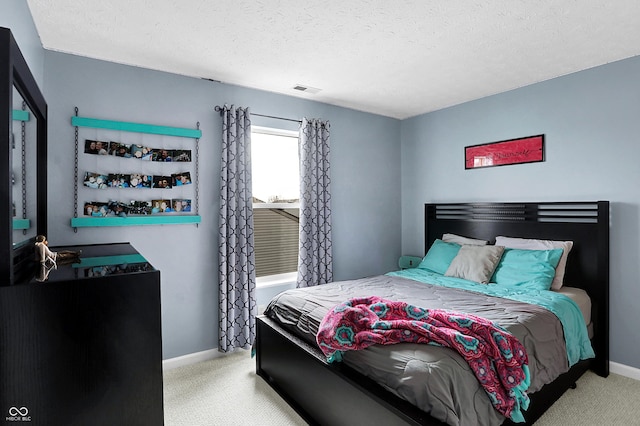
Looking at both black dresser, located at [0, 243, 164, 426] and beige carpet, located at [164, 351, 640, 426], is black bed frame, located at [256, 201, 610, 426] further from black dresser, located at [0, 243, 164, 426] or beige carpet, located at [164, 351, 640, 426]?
black dresser, located at [0, 243, 164, 426]

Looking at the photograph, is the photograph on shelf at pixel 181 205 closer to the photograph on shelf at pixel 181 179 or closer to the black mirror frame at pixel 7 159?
the photograph on shelf at pixel 181 179

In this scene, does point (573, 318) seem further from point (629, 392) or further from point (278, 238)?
point (278, 238)

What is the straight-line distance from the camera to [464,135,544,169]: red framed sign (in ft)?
11.1

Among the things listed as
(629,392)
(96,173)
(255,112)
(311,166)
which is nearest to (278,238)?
(311,166)

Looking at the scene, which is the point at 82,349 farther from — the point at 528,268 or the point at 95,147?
the point at 528,268

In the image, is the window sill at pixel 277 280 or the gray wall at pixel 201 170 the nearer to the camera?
the gray wall at pixel 201 170

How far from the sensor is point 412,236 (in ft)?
15.1

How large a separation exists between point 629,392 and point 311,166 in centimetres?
325

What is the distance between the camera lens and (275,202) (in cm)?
380

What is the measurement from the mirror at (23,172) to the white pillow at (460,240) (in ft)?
12.0

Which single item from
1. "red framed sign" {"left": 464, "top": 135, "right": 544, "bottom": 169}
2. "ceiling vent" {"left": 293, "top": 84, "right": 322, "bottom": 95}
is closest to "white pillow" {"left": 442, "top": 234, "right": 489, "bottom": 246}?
"red framed sign" {"left": 464, "top": 135, "right": 544, "bottom": 169}

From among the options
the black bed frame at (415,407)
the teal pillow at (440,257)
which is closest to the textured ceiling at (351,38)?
the black bed frame at (415,407)

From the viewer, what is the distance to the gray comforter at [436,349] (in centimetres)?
162

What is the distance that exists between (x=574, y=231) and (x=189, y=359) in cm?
361
